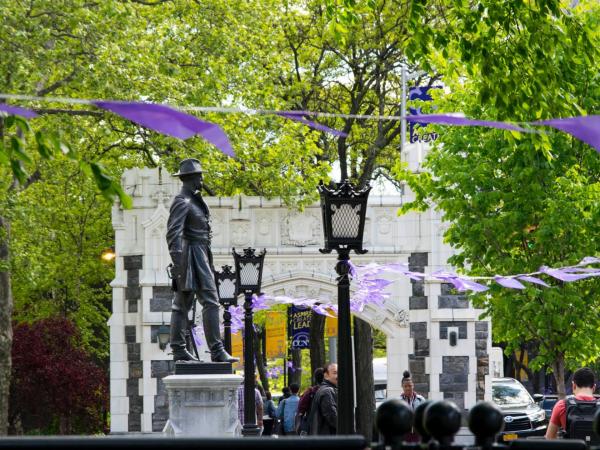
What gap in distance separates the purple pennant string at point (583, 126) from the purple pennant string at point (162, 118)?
5.49 ft

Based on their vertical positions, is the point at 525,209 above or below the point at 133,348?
above

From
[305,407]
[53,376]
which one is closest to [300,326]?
[53,376]

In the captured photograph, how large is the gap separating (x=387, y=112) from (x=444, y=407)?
32.6 m

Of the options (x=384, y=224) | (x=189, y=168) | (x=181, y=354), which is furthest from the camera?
(x=384, y=224)

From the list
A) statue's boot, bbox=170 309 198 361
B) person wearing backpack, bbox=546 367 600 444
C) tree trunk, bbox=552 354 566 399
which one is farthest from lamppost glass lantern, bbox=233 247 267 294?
person wearing backpack, bbox=546 367 600 444

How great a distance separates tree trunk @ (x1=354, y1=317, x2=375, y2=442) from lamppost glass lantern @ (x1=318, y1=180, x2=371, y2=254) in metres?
15.3

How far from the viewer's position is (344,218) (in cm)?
1314

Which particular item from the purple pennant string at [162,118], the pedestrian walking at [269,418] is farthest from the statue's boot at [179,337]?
the pedestrian walking at [269,418]

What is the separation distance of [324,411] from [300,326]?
23.0 metres

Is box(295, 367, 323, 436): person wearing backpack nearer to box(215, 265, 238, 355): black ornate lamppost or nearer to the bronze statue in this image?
the bronze statue

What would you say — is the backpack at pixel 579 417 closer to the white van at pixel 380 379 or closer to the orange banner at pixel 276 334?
the white van at pixel 380 379

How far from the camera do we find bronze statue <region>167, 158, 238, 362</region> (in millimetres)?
14547

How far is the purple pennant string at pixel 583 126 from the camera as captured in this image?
6621mm

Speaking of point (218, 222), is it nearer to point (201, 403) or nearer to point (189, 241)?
point (189, 241)
